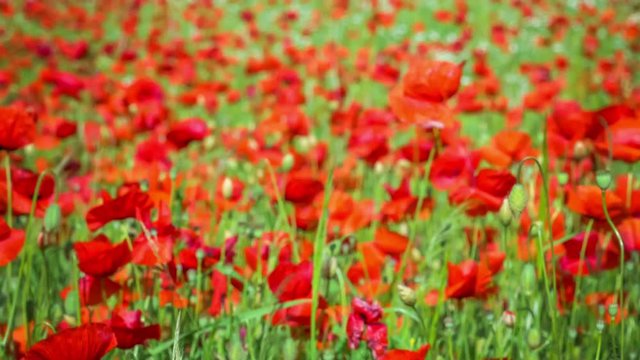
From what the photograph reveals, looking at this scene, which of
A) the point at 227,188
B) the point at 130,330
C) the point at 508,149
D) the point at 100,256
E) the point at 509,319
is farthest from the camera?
the point at 508,149

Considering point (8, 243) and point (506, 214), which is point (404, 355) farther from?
point (8, 243)

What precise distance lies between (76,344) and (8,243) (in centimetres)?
38

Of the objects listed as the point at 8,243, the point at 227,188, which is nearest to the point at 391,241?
the point at 227,188

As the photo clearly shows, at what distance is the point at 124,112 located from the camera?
11.2 feet

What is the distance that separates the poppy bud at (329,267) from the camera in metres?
1.44

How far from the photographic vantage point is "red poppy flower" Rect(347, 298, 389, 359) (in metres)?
1.26

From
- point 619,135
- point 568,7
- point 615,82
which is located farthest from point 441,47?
point 619,135

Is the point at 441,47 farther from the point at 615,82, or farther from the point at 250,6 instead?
the point at 250,6

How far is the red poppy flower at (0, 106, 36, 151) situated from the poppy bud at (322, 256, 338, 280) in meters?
0.63

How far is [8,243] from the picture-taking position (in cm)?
127

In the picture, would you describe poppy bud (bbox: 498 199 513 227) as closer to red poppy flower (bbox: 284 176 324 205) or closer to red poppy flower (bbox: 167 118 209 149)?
red poppy flower (bbox: 284 176 324 205)

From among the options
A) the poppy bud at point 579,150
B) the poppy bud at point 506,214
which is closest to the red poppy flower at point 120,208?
the poppy bud at point 506,214

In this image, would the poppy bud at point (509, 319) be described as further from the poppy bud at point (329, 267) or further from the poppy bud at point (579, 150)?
the poppy bud at point (579, 150)

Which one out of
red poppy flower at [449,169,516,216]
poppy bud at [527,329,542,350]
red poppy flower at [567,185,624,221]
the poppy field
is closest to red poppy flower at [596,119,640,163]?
the poppy field
